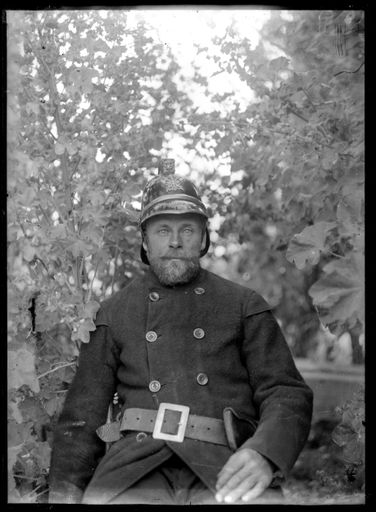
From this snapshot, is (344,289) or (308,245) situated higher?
(308,245)

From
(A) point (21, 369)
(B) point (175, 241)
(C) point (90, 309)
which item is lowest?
(A) point (21, 369)

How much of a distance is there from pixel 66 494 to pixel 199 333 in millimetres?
807

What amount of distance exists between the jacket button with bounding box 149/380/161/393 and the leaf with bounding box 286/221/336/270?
723mm

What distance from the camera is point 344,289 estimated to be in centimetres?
279

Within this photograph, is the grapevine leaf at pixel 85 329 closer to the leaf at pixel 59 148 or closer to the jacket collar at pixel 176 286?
the jacket collar at pixel 176 286

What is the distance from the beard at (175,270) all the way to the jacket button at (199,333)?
228 millimetres

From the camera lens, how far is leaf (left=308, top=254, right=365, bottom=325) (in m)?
2.78

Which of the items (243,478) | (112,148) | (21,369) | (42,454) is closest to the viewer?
(243,478)

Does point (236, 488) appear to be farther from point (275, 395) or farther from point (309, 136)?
point (309, 136)

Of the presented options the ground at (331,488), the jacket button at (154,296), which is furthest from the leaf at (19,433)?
the ground at (331,488)

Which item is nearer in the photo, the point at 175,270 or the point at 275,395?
the point at 275,395

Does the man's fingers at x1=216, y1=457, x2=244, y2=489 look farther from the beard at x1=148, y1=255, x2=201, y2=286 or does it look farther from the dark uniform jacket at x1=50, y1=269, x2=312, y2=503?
the beard at x1=148, y1=255, x2=201, y2=286

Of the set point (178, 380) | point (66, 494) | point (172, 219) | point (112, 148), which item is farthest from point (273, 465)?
point (112, 148)

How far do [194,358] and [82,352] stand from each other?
48 centimetres
